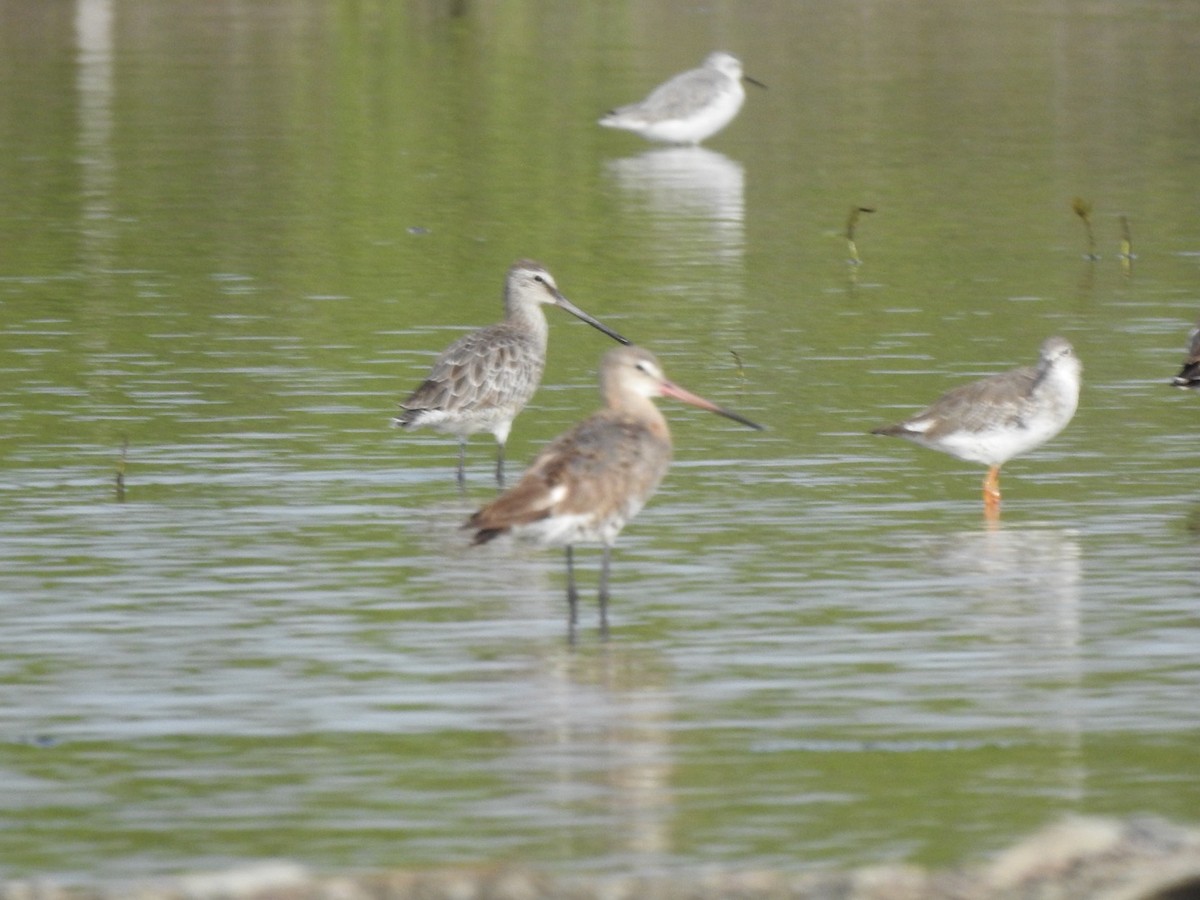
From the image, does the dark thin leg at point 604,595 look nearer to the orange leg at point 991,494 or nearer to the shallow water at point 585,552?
the shallow water at point 585,552

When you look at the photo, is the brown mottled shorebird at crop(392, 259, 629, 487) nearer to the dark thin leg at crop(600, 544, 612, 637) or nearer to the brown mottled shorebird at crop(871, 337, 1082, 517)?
the brown mottled shorebird at crop(871, 337, 1082, 517)

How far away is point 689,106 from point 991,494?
63.6ft

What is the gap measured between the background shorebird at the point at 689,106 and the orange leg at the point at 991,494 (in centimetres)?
1899

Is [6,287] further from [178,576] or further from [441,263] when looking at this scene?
[178,576]

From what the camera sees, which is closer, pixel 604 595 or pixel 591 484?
pixel 591 484

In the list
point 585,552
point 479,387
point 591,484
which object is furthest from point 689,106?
point 591,484

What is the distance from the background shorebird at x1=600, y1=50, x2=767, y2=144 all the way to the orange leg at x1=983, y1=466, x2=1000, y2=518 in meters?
19.0

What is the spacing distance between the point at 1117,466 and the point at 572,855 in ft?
24.3

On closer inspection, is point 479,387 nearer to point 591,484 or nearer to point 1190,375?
point 591,484

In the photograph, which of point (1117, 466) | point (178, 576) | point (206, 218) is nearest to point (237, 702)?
point (178, 576)

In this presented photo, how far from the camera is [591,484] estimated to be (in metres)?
11.5

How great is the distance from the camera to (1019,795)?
31.0ft

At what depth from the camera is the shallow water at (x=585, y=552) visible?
952 centimetres

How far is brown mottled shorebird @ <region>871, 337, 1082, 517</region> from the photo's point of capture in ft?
47.6
